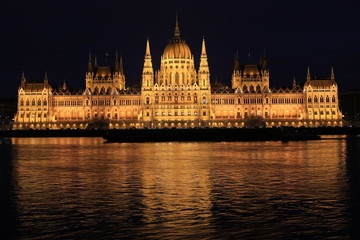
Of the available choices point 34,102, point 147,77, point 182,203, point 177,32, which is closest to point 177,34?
point 177,32

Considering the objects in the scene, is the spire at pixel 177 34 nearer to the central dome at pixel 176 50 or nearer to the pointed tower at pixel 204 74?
the central dome at pixel 176 50

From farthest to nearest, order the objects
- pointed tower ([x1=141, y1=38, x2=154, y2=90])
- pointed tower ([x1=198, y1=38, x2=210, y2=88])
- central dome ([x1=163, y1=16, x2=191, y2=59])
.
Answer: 1. central dome ([x1=163, y1=16, x2=191, y2=59])
2. pointed tower ([x1=141, y1=38, x2=154, y2=90])
3. pointed tower ([x1=198, y1=38, x2=210, y2=88])

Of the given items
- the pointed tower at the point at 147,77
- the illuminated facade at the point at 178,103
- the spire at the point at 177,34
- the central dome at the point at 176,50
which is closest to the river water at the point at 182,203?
the illuminated facade at the point at 178,103

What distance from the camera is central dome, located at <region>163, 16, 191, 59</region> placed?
165m

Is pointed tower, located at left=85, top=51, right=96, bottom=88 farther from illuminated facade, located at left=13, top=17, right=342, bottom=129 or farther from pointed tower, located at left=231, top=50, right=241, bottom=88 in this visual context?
pointed tower, located at left=231, top=50, right=241, bottom=88

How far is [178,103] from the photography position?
6220 inches

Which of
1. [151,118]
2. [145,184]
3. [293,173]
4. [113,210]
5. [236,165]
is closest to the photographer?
[113,210]

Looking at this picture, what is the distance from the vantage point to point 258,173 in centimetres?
3700

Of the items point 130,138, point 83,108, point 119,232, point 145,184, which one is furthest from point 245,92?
point 119,232

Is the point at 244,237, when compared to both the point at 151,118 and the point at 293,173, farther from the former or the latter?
the point at 151,118

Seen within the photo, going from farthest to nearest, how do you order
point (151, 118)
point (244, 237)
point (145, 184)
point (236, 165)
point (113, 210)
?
point (151, 118) → point (236, 165) → point (145, 184) → point (113, 210) → point (244, 237)

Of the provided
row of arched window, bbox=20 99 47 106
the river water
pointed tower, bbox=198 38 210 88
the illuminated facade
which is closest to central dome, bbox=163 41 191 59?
the illuminated facade

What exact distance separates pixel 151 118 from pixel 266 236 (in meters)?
139

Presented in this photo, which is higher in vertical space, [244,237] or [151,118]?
[151,118]
